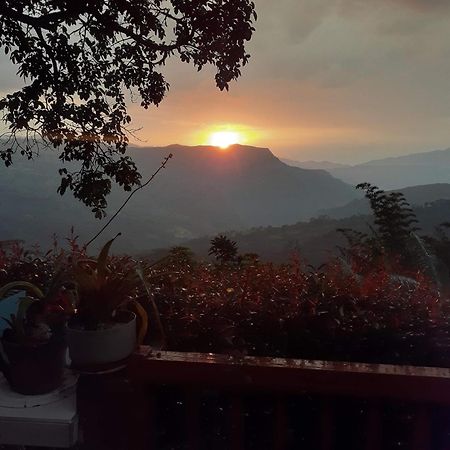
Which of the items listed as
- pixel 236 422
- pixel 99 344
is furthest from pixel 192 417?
pixel 99 344

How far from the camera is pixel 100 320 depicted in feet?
7.80

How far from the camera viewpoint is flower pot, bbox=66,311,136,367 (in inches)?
90.6

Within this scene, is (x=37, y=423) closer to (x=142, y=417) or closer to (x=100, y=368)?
(x=100, y=368)

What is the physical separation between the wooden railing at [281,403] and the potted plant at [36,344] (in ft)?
1.30

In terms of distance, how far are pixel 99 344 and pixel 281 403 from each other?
3.03 feet

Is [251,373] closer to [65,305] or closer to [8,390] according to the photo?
[65,305]

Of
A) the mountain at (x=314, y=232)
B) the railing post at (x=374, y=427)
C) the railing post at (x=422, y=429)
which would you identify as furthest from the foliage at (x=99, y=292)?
the mountain at (x=314, y=232)

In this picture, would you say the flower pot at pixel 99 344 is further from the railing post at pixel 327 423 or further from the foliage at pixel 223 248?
the foliage at pixel 223 248

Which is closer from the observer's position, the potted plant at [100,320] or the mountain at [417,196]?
the potted plant at [100,320]

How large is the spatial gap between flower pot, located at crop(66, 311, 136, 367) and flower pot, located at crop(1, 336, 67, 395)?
99mm

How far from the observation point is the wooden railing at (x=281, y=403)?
2.17 meters

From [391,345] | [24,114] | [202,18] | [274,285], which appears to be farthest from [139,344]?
[24,114]

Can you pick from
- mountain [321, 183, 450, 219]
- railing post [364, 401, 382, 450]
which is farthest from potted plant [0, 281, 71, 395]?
mountain [321, 183, 450, 219]

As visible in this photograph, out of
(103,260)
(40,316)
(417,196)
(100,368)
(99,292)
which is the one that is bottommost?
(417,196)
